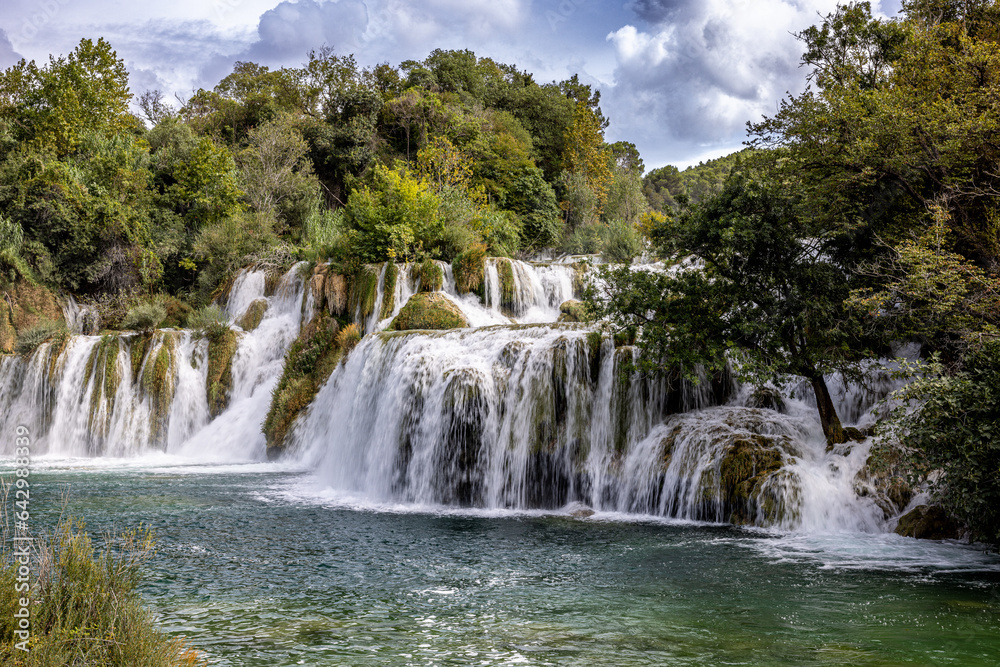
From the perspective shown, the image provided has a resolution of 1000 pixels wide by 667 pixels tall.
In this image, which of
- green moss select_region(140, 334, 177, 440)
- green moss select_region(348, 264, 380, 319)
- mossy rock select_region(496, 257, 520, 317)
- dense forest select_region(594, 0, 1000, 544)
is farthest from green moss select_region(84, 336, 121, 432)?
dense forest select_region(594, 0, 1000, 544)

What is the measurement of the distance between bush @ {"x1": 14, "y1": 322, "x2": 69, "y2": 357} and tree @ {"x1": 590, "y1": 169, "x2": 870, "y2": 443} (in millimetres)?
19174

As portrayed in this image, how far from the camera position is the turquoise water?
550 cm

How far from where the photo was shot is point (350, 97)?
36.8 meters

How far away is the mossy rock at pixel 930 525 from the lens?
30.3ft

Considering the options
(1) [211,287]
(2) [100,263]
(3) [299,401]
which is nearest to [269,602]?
(3) [299,401]

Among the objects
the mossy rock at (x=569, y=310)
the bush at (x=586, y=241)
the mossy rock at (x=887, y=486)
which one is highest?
the bush at (x=586, y=241)

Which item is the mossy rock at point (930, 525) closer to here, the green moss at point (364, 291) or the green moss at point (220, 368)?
the green moss at point (364, 291)

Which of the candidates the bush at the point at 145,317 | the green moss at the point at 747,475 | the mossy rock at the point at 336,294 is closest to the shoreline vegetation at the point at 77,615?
the green moss at the point at 747,475

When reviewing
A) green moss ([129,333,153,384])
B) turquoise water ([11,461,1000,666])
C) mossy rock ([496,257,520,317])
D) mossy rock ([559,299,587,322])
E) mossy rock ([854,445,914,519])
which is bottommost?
turquoise water ([11,461,1000,666])

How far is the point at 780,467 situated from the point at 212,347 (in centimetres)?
1748

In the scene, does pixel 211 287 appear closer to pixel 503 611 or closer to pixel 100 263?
pixel 100 263

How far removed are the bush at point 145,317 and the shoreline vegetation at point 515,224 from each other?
0.33 ft

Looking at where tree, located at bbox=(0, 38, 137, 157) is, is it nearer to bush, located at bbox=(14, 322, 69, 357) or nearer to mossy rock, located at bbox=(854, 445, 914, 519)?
bush, located at bbox=(14, 322, 69, 357)

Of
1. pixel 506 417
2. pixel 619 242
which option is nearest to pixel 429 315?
pixel 506 417
